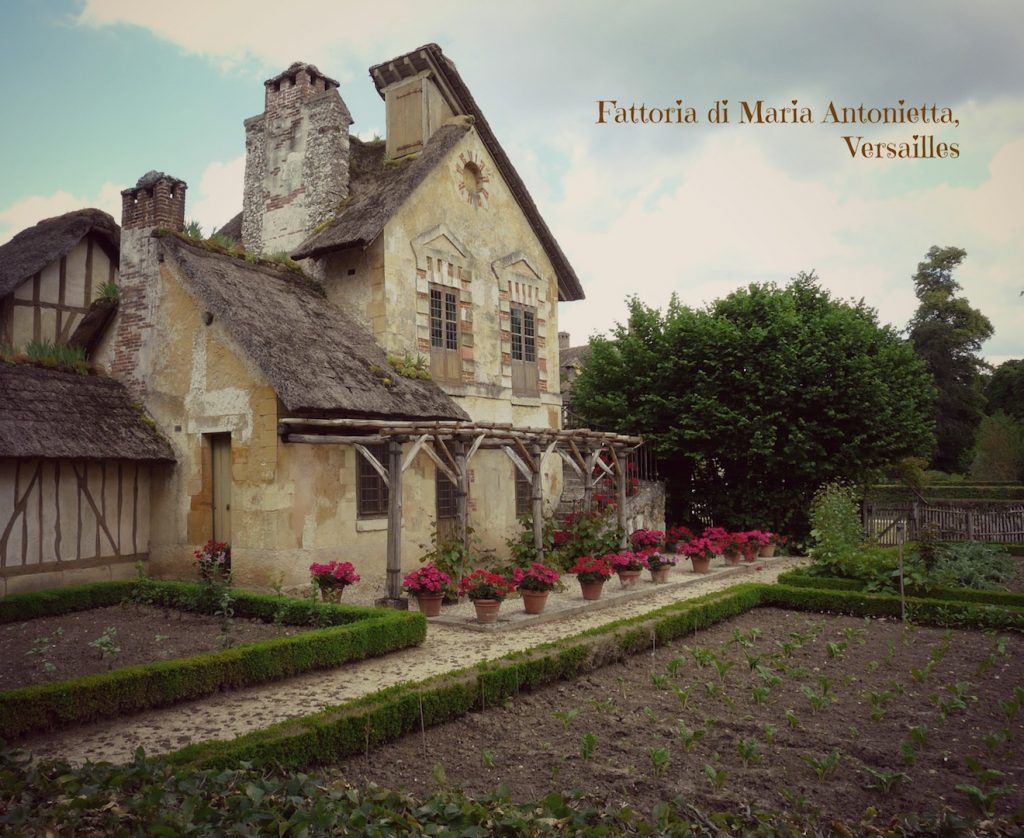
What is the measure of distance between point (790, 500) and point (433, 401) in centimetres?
940

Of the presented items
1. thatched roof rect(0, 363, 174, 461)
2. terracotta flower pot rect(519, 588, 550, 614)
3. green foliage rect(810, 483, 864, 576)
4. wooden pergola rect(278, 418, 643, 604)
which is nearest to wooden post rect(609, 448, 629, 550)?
wooden pergola rect(278, 418, 643, 604)

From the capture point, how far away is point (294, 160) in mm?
16016

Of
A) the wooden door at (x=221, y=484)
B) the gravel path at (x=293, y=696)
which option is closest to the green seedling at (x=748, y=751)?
the gravel path at (x=293, y=696)

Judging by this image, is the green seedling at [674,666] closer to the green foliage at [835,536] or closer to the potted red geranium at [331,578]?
the potted red geranium at [331,578]

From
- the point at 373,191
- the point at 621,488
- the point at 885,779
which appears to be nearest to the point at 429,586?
the point at 621,488

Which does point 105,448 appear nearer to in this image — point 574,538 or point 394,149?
point 574,538

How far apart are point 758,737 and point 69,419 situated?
10465 millimetres

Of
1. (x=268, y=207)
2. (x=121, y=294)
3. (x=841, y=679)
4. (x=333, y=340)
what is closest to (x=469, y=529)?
(x=333, y=340)

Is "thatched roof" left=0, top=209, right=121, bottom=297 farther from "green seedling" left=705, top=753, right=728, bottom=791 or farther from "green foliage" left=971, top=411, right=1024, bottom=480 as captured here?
"green foliage" left=971, top=411, right=1024, bottom=480

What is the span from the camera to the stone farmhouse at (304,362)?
11.4 meters

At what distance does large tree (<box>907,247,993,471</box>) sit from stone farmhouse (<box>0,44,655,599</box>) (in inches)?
1097

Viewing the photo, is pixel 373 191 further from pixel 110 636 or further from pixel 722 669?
pixel 722 669

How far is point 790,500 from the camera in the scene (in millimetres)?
18266

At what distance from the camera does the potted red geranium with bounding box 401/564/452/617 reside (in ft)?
33.9
